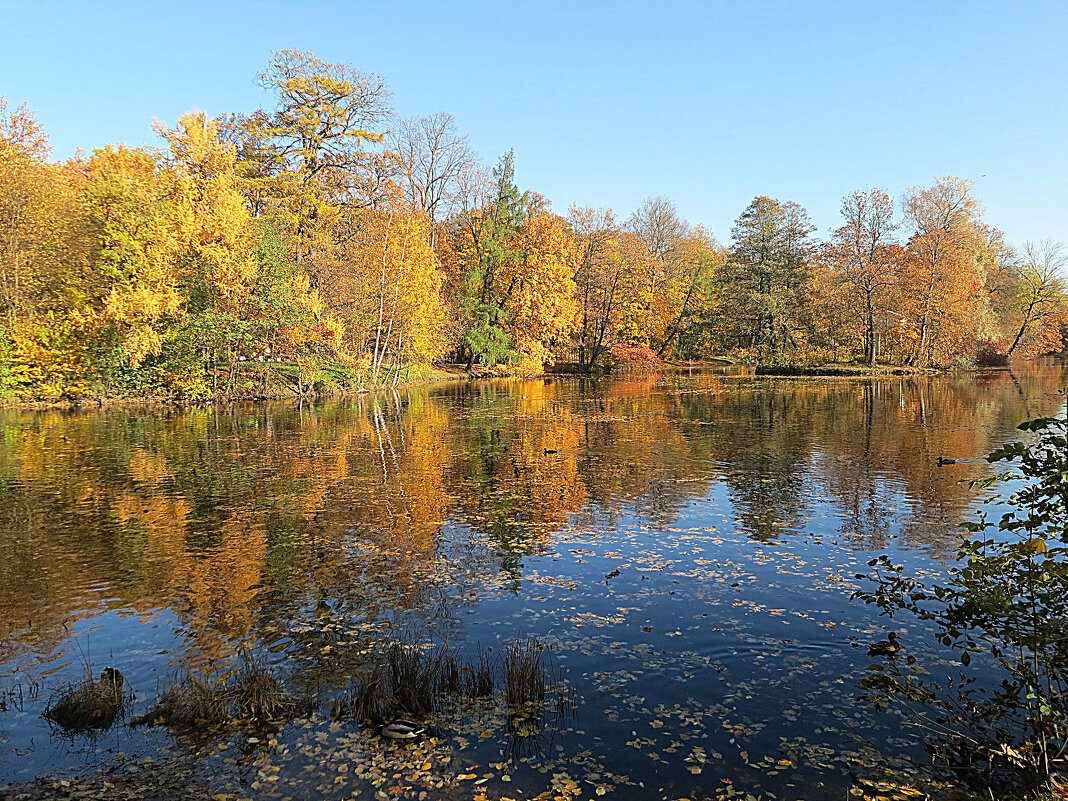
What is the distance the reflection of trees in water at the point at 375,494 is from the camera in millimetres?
7898

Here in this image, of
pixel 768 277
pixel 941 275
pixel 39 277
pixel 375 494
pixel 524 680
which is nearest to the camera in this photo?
pixel 524 680

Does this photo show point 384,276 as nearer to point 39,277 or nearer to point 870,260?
point 39,277

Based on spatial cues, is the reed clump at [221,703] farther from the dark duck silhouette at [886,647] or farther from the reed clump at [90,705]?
the dark duck silhouette at [886,647]

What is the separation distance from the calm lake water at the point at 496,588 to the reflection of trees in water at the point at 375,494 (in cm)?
7

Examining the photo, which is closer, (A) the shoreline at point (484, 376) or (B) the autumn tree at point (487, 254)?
(A) the shoreline at point (484, 376)

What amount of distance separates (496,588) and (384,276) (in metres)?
32.8

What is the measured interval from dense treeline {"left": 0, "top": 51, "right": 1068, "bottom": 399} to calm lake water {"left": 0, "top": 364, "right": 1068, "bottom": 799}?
11.2m

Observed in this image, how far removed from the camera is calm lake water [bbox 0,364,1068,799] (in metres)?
4.62

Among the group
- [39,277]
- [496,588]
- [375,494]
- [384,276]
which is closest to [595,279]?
[384,276]

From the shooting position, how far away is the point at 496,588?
26.5ft

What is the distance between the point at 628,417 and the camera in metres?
25.7

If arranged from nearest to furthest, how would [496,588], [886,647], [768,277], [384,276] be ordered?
1. [886,647]
2. [496,588]
3. [384,276]
4. [768,277]

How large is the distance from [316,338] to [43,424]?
507 inches

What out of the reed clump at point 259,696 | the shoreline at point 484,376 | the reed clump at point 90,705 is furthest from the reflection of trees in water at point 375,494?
the shoreline at point 484,376
